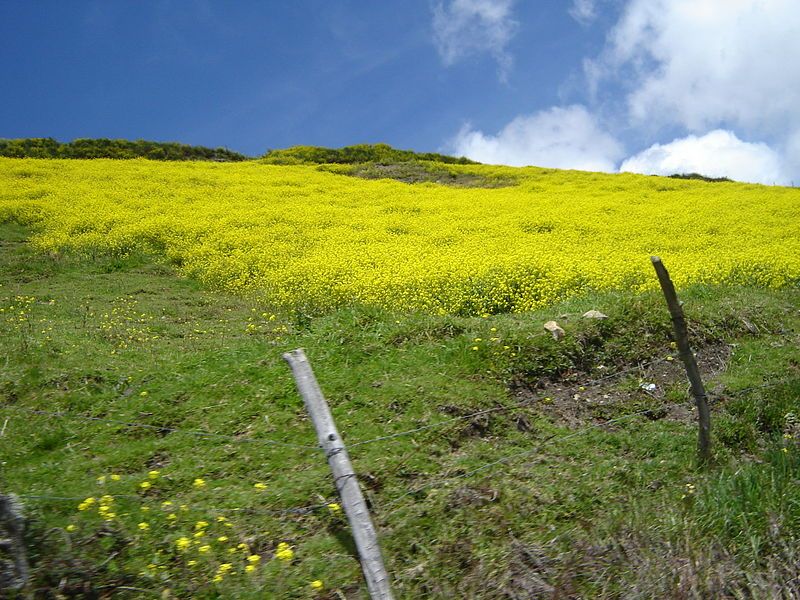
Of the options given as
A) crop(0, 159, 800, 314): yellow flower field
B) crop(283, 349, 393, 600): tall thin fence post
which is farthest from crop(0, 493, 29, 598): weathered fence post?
crop(0, 159, 800, 314): yellow flower field

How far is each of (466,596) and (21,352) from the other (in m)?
6.31

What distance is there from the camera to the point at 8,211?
57.4ft

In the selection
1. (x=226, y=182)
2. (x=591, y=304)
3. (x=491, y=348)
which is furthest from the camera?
(x=226, y=182)

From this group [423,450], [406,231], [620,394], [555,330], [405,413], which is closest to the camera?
[423,450]

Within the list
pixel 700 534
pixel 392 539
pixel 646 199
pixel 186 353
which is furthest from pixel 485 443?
pixel 646 199

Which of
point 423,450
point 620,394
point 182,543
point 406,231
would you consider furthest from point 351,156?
point 182,543

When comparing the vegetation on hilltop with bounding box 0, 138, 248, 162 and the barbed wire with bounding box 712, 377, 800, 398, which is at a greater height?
the vegetation on hilltop with bounding box 0, 138, 248, 162

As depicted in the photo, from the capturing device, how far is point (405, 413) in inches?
246

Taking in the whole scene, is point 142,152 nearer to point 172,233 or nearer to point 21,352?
point 172,233

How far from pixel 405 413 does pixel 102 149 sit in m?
30.2

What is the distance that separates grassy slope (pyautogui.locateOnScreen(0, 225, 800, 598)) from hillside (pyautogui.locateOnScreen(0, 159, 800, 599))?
0.03m

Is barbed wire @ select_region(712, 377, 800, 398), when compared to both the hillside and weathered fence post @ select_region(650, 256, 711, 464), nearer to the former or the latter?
the hillside

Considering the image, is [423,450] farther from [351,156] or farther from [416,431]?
[351,156]

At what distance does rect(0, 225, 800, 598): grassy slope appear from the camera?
3877mm
